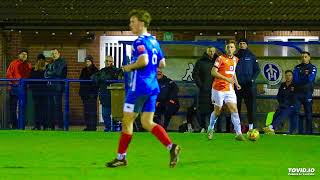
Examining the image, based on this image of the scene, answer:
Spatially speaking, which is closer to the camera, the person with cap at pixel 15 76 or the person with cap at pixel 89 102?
the person with cap at pixel 89 102

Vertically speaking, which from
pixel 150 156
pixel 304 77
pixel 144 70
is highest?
pixel 144 70

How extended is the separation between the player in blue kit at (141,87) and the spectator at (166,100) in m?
8.85

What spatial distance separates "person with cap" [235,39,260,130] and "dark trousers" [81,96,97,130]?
3579mm

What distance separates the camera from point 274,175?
34.0ft

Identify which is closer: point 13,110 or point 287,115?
point 287,115

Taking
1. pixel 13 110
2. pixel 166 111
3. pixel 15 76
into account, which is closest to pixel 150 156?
pixel 166 111

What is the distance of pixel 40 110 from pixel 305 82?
643 centimetres

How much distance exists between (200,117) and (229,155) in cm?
682

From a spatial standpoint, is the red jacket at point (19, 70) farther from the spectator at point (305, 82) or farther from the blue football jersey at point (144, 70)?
the blue football jersey at point (144, 70)

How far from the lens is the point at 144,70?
11.0 metres

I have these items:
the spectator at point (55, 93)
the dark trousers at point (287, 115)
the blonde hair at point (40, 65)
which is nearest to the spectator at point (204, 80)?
the dark trousers at point (287, 115)

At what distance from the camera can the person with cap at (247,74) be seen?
62.5 ft

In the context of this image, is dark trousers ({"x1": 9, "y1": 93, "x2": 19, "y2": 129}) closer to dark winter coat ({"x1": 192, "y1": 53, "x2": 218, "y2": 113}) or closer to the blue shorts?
dark winter coat ({"x1": 192, "y1": 53, "x2": 218, "y2": 113})

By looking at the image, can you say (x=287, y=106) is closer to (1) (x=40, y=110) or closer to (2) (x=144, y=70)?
(1) (x=40, y=110)
